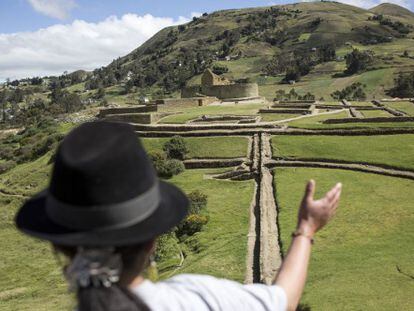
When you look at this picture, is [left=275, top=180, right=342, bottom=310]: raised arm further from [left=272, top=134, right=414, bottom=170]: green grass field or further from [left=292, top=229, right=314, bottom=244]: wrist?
[left=272, top=134, right=414, bottom=170]: green grass field

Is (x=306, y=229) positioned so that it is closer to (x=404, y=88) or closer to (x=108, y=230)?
(x=108, y=230)

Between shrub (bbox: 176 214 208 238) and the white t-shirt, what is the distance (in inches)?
648

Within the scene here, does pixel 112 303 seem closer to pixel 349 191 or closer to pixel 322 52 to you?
pixel 349 191

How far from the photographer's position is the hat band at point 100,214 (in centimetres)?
190

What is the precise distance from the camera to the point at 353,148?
26.5 m

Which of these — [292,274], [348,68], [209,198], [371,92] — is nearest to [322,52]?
[348,68]

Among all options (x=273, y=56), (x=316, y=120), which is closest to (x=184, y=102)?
(x=316, y=120)

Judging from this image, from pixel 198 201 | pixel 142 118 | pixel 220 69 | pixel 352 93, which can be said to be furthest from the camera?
pixel 220 69

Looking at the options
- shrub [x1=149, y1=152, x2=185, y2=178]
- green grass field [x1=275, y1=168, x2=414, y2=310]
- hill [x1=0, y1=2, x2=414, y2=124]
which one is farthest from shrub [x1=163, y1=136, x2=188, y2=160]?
hill [x1=0, y1=2, x2=414, y2=124]

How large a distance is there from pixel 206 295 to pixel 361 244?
1249 cm

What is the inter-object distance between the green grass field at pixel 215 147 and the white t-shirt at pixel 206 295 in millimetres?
26943

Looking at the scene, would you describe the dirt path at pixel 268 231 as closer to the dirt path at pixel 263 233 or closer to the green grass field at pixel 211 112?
the dirt path at pixel 263 233

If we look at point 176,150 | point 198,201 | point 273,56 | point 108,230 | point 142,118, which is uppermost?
point 108,230

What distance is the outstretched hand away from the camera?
2459mm
